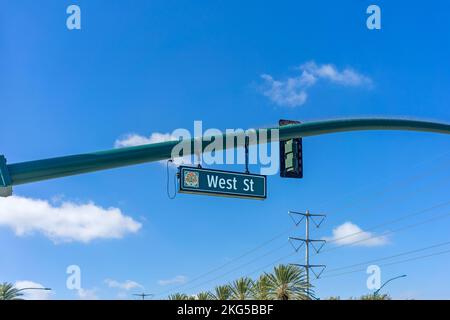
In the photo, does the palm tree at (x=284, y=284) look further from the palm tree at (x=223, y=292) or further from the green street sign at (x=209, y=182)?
the green street sign at (x=209, y=182)

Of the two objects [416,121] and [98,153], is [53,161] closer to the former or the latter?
[98,153]

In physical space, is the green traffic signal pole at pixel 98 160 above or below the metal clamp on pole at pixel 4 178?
above

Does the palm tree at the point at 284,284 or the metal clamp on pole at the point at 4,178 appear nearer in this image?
the metal clamp on pole at the point at 4,178

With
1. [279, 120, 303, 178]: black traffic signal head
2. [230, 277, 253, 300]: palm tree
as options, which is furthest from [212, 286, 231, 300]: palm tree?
[279, 120, 303, 178]: black traffic signal head

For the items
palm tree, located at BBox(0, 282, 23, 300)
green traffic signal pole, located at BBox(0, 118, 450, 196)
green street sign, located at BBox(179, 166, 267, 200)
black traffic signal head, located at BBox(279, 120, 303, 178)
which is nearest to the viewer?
green traffic signal pole, located at BBox(0, 118, 450, 196)

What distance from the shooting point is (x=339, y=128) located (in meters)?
12.6

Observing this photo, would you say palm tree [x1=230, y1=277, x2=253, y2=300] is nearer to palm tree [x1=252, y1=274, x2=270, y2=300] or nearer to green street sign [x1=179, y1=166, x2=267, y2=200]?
palm tree [x1=252, y1=274, x2=270, y2=300]

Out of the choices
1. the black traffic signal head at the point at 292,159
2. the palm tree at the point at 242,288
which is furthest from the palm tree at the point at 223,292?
the black traffic signal head at the point at 292,159

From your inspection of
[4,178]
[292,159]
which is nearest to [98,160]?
[4,178]

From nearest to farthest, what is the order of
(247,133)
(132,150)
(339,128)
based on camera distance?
(132,150), (247,133), (339,128)

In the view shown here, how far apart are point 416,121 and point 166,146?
6.37 m

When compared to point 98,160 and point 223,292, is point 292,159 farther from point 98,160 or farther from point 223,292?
point 223,292
